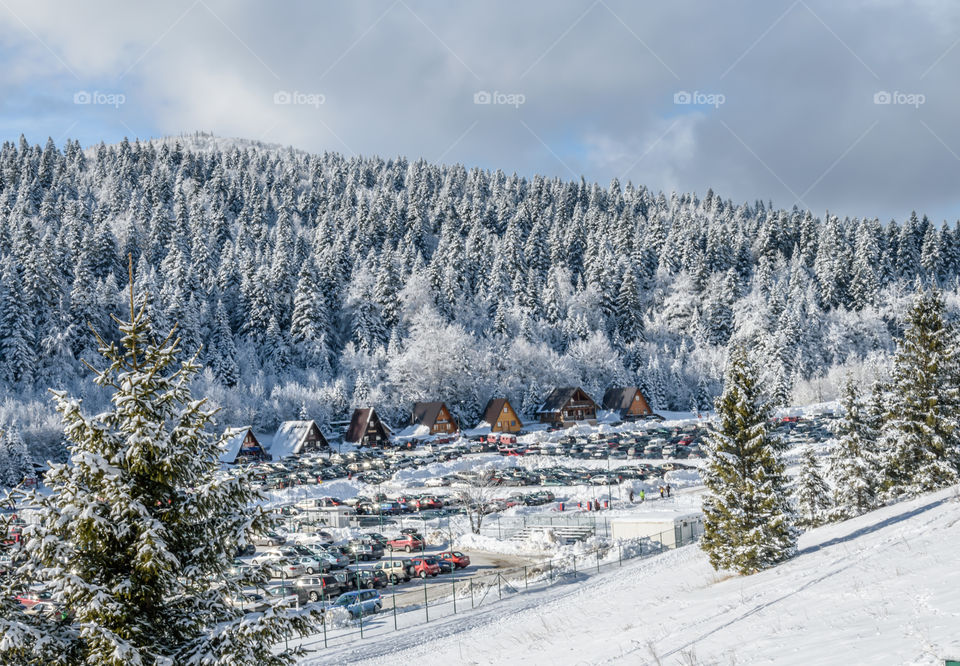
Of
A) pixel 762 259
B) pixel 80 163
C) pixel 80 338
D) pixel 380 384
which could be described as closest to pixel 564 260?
pixel 762 259

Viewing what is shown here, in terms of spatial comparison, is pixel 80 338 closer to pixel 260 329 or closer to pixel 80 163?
pixel 260 329

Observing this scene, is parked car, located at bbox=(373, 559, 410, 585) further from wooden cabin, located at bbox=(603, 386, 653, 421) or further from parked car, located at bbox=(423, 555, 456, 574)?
wooden cabin, located at bbox=(603, 386, 653, 421)

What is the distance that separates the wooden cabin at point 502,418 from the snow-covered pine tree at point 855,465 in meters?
60.0

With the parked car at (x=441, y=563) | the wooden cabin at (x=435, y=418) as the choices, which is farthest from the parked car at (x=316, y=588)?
the wooden cabin at (x=435, y=418)

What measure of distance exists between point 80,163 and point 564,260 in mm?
129203

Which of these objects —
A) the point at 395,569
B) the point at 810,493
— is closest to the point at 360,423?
the point at 395,569

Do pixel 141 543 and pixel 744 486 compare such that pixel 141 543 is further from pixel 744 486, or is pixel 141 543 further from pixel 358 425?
pixel 358 425

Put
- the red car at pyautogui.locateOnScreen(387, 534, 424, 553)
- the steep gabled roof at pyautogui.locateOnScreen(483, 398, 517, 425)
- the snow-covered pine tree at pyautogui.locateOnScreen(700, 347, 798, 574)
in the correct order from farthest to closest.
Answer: the steep gabled roof at pyautogui.locateOnScreen(483, 398, 517, 425) → the red car at pyautogui.locateOnScreen(387, 534, 424, 553) → the snow-covered pine tree at pyautogui.locateOnScreen(700, 347, 798, 574)

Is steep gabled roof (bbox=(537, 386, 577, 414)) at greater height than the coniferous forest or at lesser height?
lesser

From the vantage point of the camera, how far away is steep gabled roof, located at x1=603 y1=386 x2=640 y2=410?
103062mm

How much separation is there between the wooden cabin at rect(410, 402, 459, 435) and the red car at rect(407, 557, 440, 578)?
187 feet

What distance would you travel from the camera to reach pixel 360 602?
89.6 ft

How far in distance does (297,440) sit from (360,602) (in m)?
58.5

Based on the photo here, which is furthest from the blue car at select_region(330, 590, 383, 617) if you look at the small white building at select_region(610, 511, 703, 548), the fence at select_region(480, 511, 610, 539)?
the fence at select_region(480, 511, 610, 539)
